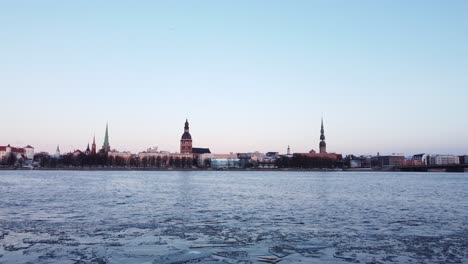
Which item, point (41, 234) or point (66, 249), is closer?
point (66, 249)

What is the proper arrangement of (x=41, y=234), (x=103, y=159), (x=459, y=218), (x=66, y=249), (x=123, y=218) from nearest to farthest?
(x=66, y=249), (x=41, y=234), (x=123, y=218), (x=459, y=218), (x=103, y=159)

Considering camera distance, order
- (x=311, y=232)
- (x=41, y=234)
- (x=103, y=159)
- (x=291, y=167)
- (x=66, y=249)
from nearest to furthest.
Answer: (x=66, y=249) → (x=41, y=234) → (x=311, y=232) → (x=103, y=159) → (x=291, y=167)

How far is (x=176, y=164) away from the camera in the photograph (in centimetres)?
19925

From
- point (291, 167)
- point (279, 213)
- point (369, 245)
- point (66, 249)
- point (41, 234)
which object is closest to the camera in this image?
point (66, 249)

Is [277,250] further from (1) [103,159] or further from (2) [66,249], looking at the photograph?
(1) [103,159]

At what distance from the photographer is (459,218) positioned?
21359 millimetres

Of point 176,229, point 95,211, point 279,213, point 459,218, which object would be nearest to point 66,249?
point 176,229

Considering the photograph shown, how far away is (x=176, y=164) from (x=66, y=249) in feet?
615

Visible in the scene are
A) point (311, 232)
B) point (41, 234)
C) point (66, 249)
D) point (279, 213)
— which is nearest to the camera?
point (66, 249)

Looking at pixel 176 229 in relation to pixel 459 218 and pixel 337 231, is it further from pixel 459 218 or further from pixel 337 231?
pixel 459 218

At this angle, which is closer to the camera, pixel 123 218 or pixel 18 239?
pixel 18 239

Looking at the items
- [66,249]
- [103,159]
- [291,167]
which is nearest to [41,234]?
[66,249]

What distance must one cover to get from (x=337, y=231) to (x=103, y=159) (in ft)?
552

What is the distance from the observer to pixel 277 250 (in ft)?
42.9
